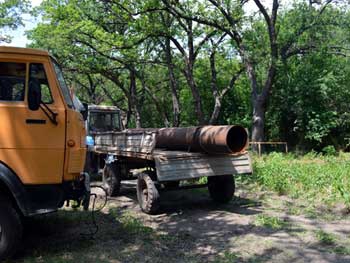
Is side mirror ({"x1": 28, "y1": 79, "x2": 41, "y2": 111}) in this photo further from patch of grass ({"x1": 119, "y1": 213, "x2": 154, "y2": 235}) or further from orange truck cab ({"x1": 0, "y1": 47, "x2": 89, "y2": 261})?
patch of grass ({"x1": 119, "y1": 213, "x2": 154, "y2": 235})

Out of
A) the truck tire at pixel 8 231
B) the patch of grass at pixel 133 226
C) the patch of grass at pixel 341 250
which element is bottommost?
the patch of grass at pixel 341 250

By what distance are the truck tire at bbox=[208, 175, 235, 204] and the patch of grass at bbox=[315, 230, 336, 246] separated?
261 cm

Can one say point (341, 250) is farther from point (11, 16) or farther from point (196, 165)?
point (11, 16)

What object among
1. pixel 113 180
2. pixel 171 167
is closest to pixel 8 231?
pixel 171 167

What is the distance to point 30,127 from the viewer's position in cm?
550

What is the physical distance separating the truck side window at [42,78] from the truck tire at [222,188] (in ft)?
14.7

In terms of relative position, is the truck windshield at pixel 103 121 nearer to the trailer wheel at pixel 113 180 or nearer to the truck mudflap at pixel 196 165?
the trailer wheel at pixel 113 180

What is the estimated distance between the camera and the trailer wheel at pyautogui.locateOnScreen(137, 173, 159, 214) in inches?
320

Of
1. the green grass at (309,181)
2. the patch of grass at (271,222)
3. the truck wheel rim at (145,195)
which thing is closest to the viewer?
the patch of grass at (271,222)

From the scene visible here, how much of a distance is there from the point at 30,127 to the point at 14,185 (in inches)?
30.2

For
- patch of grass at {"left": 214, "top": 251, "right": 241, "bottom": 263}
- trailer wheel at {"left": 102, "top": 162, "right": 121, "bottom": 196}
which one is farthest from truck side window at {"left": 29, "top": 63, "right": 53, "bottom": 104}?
trailer wheel at {"left": 102, "top": 162, "right": 121, "bottom": 196}

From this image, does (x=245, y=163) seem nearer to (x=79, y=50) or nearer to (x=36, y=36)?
(x=79, y=50)

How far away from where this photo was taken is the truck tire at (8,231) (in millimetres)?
5363

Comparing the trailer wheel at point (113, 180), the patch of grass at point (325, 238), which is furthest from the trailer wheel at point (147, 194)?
the patch of grass at point (325, 238)
